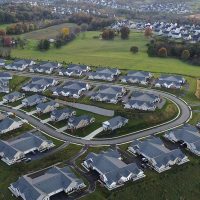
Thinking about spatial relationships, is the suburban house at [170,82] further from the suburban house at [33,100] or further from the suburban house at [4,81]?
the suburban house at [4,81]

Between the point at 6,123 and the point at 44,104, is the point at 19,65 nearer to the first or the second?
the point at 44,104

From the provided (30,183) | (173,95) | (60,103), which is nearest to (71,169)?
(30,183)

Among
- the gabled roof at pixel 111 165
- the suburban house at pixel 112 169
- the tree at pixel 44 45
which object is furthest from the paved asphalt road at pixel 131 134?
the tree at pixel 44 45

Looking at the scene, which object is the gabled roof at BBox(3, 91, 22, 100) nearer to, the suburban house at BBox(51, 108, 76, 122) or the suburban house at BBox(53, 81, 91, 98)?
the suburban house at BBox(53, 81, 91, 98)

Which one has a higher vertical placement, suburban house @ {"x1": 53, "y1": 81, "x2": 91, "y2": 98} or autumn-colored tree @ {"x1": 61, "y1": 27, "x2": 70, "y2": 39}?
autumn-colored tree @ {"x1": 61, "y1": 27, "x2": 70, "y2": 39}

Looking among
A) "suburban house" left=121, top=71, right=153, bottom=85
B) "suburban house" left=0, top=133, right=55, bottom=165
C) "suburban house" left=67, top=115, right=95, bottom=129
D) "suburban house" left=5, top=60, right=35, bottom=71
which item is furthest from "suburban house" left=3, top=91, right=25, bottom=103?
"suburban house" left=121, top=71, right=153, bottom=85

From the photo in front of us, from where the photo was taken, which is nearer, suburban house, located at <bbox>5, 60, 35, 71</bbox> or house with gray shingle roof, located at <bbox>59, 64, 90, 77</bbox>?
house with gray shingle roof, located at <bbox>59, 64, 90, 77</bbox>
